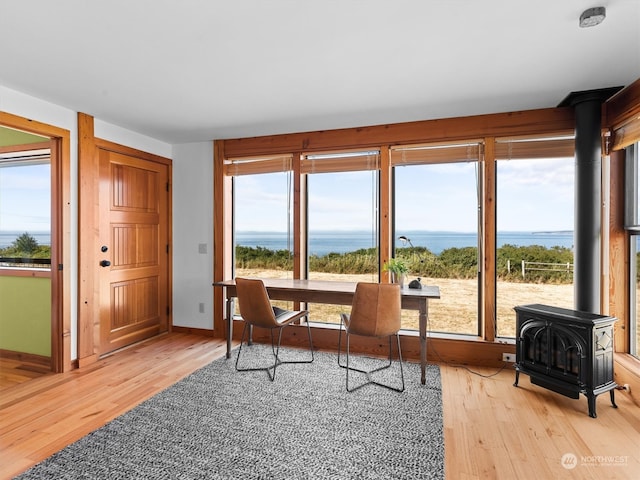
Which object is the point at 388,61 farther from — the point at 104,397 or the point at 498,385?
the point at 104,397

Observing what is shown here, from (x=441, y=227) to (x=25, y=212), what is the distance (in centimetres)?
441

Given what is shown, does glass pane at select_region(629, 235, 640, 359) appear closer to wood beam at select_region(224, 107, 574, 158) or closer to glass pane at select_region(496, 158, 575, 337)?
glass pane at select_region(496, 158, 575, 337)

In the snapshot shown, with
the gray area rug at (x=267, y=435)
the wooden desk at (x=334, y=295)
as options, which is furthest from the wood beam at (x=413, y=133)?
the gray area rug at (x=267, y=435)

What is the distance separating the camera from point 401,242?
387 centimetres

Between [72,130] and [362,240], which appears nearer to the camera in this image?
[72,130]

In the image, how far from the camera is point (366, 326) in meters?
2.91

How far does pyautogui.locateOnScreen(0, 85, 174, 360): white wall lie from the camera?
2.88 meters

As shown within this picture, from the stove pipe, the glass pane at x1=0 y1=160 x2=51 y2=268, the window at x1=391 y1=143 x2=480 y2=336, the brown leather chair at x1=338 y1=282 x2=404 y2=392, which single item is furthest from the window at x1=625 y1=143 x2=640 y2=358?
the glass pane at x1=0 y1=160 x2=51 y2=268

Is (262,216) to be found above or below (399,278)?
above

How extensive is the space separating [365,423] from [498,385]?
1.37m

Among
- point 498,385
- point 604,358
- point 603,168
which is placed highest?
point 603,168

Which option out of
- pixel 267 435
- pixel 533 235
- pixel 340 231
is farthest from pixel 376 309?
pixel 533 235

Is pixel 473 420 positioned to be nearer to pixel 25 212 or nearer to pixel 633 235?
pixel 633 235

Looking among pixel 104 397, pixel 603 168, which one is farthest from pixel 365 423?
pixel 603 168
